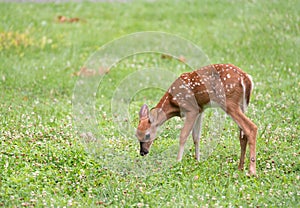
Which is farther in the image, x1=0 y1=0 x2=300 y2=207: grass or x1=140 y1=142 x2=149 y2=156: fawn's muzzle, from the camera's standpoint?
x1=140 y1=142 x2=149 y2=156: fawn's muzzle

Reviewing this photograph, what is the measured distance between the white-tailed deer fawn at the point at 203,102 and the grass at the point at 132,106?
0.37 m

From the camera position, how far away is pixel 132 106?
10.1m

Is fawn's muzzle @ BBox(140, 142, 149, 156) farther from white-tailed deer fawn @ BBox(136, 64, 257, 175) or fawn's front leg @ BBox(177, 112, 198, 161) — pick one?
fawn's front leg @ BBox(177, 112, 198, 161)

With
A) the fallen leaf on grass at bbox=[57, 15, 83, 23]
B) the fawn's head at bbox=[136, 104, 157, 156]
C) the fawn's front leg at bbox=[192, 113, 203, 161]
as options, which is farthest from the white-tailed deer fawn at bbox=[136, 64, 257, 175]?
the fallen leaf on grass at bbox=[57, 15, 83, 23]

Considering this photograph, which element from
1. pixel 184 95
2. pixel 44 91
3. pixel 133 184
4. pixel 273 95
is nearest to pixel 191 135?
pixel 184 95

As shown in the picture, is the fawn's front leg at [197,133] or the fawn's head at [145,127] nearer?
the fawn's head at [145,127]

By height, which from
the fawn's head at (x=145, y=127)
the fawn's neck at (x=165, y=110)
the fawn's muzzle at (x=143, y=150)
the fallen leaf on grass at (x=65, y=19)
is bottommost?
the fawn's muzzle at (x=143, y=150)

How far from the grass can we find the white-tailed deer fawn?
0.37m

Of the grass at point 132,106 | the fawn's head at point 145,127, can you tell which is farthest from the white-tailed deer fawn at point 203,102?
the grass at point 132,106

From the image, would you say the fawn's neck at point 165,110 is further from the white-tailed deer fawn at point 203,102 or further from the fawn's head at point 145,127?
the fawn's head at point 145,127

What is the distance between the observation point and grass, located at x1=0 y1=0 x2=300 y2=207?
6.41 metres

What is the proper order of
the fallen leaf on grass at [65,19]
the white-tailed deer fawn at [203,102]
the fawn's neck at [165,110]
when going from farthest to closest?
the fallen leaf on grass at [65,19], the fawn's neck at [165,110], the white-tailed deer fawn at [203,102]

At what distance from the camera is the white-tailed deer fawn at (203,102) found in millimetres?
7012

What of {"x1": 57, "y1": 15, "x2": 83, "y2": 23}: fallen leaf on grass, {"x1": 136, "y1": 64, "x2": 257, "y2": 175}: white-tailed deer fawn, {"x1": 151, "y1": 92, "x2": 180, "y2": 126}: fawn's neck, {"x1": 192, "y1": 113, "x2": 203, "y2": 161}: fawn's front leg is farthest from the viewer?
{"x1": 57, "y1": 15, "x2": 83, "y2": 23}: fallen leaf on grass
